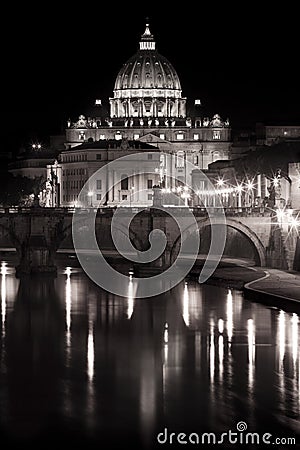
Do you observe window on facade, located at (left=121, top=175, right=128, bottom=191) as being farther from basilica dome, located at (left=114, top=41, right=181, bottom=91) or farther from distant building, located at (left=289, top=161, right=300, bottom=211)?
distant building, located at (left=289, top=161, right=300, bottom=211)

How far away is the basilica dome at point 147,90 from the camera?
14925 centimetres

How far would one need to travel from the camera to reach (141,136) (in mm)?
140125

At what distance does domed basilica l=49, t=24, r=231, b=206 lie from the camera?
122 metres

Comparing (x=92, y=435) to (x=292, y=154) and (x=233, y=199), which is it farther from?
(x=233, y=199)

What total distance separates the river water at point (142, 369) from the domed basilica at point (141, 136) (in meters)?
A: 70.7

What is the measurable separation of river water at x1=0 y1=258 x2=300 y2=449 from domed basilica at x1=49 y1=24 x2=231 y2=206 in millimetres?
70726

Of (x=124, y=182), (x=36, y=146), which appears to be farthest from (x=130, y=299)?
(x=36, y=146)

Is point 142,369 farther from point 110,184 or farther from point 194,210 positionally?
point 110,184

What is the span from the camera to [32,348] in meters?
36.7

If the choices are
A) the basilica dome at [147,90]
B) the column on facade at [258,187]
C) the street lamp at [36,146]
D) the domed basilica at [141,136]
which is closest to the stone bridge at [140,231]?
the column on facade at [258,187]


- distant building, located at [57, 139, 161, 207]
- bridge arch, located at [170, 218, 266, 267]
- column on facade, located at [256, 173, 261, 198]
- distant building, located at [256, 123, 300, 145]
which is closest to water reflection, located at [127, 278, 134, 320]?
bridge arch, located at [170, 218, 266, 267]

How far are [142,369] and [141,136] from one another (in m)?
107

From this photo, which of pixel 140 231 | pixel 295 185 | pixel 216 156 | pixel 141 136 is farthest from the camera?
pixel 141 136

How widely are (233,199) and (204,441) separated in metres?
66.4
